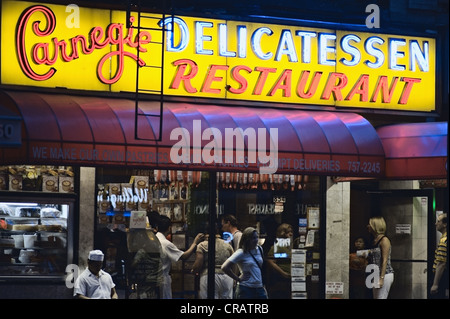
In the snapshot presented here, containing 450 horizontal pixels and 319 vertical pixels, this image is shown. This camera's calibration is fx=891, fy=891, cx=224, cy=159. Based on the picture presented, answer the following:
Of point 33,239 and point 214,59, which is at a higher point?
point 214,59

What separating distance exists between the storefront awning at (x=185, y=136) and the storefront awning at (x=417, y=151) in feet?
1.14

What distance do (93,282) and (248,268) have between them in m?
2.52

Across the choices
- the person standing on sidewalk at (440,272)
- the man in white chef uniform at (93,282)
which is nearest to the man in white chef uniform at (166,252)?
the man in white chef uniform at (93,282)

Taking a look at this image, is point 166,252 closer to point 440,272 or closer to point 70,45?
point 70,45

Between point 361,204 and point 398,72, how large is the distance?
8.69ft

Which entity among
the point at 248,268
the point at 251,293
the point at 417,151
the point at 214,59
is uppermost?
the point at 214,59

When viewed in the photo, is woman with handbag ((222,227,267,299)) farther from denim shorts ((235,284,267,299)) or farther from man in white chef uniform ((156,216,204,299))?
man in white chef uniform ((156,216,204,299))

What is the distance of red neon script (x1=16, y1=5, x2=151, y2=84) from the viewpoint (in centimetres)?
1382

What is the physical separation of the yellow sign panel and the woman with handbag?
2592 mm

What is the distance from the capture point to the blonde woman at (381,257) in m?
16.0

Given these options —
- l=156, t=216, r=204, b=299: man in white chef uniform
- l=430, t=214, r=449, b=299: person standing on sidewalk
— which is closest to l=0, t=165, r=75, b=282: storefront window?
l=156, t=216, r=204, b=299: man in white chef uniform

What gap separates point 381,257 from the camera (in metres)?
16.1

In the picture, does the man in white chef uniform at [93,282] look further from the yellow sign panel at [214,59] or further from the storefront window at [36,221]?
the yellow sign panel at [214,59]

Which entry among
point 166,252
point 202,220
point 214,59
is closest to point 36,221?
point 166,252
